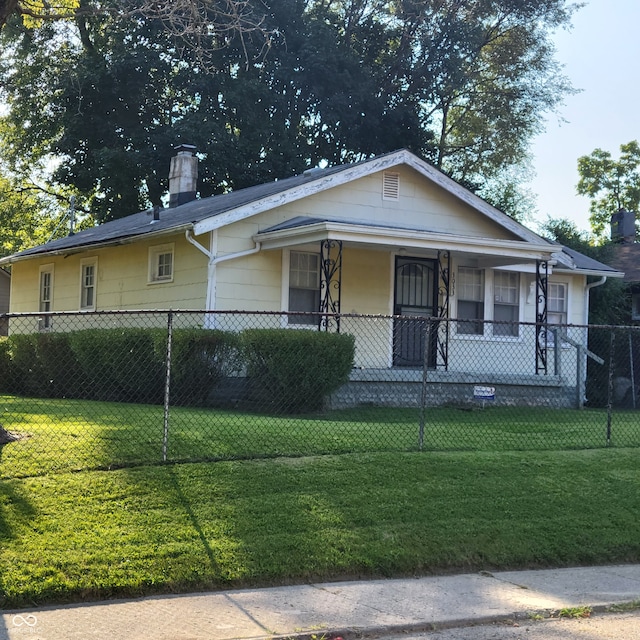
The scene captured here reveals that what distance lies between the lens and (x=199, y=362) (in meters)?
14.4

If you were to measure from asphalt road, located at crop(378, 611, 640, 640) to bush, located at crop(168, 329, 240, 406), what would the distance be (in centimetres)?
854

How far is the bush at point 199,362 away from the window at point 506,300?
7952 millimetres

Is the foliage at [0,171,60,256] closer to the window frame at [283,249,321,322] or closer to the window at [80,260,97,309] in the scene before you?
the window at [80,260,97,309]

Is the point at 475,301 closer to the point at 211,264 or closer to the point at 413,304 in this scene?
the point at 413,304

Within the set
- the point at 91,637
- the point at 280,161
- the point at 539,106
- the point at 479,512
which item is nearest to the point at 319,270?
the point at 479,512

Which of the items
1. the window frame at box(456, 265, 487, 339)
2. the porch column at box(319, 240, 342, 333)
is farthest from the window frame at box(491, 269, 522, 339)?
the porch column at box(319, 240, 342, 333)

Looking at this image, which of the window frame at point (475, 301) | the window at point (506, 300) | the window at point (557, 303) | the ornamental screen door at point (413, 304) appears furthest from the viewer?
the window at point (557, 303)

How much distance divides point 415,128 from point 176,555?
97.1 ft

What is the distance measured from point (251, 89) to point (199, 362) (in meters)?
19.6

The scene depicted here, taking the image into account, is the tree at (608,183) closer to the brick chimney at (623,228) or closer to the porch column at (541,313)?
the brick chimney at (623,228)

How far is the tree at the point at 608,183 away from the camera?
46.7 metres

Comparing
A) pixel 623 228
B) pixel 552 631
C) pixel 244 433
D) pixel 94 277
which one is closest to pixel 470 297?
pixel 94 277

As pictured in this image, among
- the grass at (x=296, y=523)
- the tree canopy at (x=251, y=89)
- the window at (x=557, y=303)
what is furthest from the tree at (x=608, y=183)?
the grass at (x=296, y=523)

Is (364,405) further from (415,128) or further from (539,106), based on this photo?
(539,106)
